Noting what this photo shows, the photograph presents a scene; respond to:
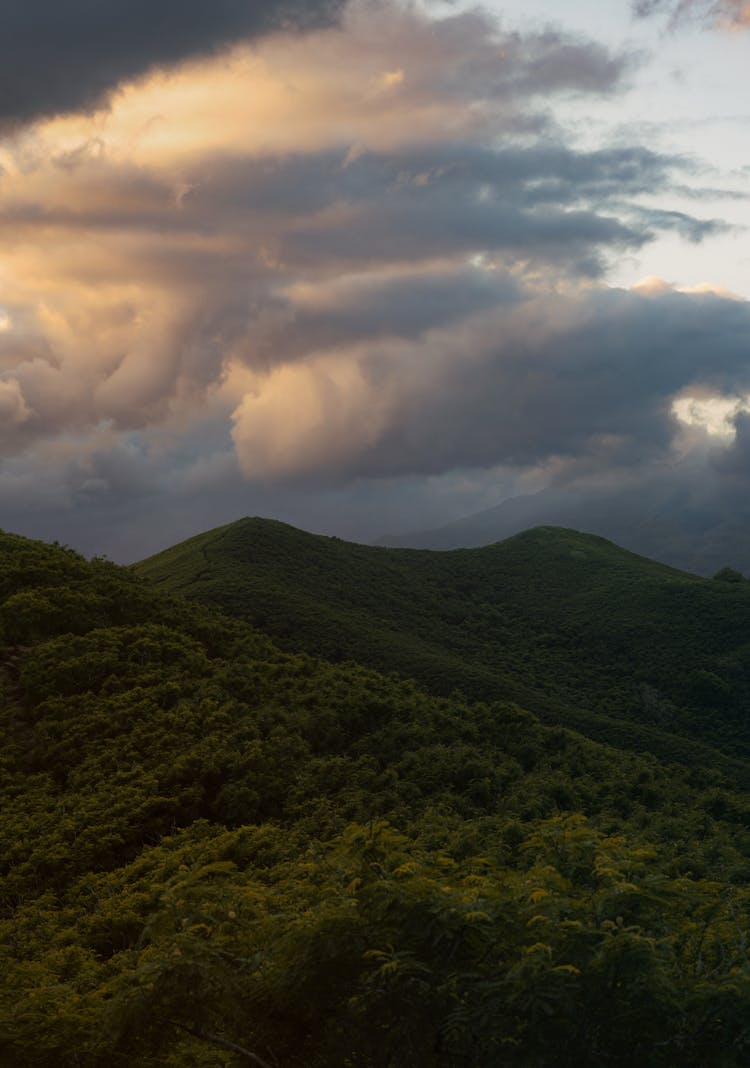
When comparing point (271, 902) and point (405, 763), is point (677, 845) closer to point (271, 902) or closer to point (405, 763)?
point (405, 763)

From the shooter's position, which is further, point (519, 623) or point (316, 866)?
point (519, 623)

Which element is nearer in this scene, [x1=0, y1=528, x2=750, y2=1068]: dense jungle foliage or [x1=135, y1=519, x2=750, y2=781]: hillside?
[x1=0, y1=528, x2=750, y2=1068]: dense jungle foliage

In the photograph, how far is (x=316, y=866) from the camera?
45.9 feet

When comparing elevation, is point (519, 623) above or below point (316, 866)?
above

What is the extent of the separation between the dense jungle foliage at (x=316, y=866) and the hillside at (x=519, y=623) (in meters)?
3.61

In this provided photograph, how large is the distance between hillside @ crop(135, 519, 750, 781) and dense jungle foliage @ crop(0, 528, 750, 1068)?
11.8 feet

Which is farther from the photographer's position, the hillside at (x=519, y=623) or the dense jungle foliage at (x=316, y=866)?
the hillside at (x=519, y=623)

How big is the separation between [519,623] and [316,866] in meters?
55.5

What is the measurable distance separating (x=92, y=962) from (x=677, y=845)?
17.9 metres

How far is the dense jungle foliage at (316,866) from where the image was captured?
982cm

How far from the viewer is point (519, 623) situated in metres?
68.1

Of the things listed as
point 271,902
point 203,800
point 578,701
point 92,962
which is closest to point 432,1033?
point 271,902

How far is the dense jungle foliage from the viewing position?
9820mm

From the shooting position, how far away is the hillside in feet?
152
